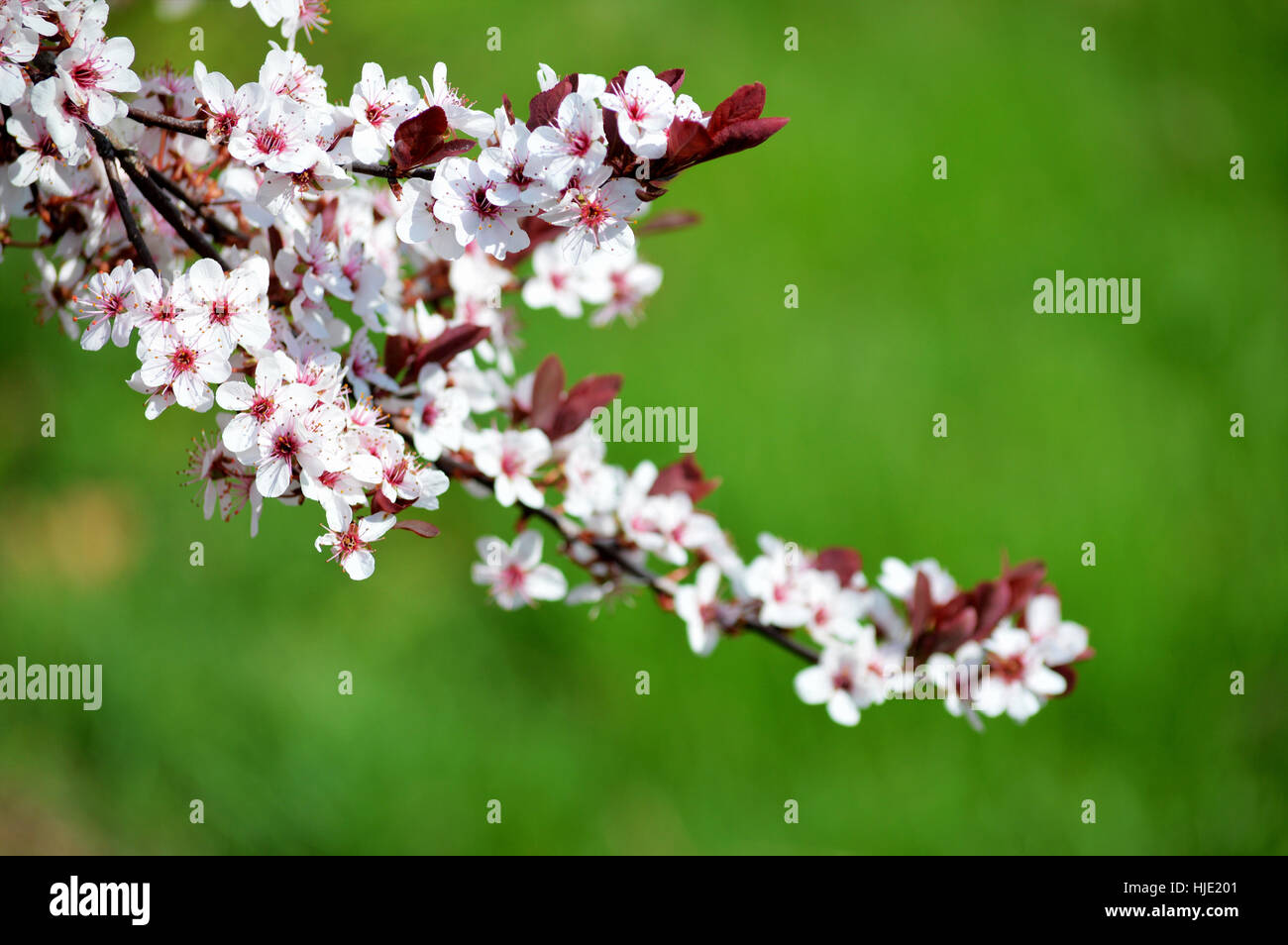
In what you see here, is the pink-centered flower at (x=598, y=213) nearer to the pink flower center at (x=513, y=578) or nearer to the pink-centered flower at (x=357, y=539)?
the pink-centered flower at (x=357, y=539)

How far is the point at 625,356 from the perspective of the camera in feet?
12.7

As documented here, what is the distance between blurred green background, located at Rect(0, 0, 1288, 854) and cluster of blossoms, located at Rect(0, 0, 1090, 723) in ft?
4.75

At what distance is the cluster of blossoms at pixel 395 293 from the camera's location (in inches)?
43.3

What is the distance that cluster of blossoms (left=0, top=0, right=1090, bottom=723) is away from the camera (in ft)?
3.60

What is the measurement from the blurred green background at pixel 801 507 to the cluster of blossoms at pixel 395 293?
145cm

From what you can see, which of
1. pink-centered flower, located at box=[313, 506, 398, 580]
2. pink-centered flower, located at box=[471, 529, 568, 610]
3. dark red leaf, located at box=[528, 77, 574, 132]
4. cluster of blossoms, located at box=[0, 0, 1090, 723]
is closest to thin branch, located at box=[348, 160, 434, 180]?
cluster of blossoms, located at box=[0, 0, 1090, 723]

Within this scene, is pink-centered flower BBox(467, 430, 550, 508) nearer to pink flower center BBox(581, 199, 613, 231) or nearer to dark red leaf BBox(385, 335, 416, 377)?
dark red leaf BBox(385, 335, 416, 377)

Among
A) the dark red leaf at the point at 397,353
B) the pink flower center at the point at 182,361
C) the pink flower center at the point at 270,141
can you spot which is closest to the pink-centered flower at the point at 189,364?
the pink flower center at the point at 182,361

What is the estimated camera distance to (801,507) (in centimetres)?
347

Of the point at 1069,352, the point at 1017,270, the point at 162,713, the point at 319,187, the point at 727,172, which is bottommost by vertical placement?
the point at 162,713

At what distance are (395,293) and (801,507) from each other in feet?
6.97

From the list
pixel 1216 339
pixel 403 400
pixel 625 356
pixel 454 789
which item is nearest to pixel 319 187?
pixel 403 400
